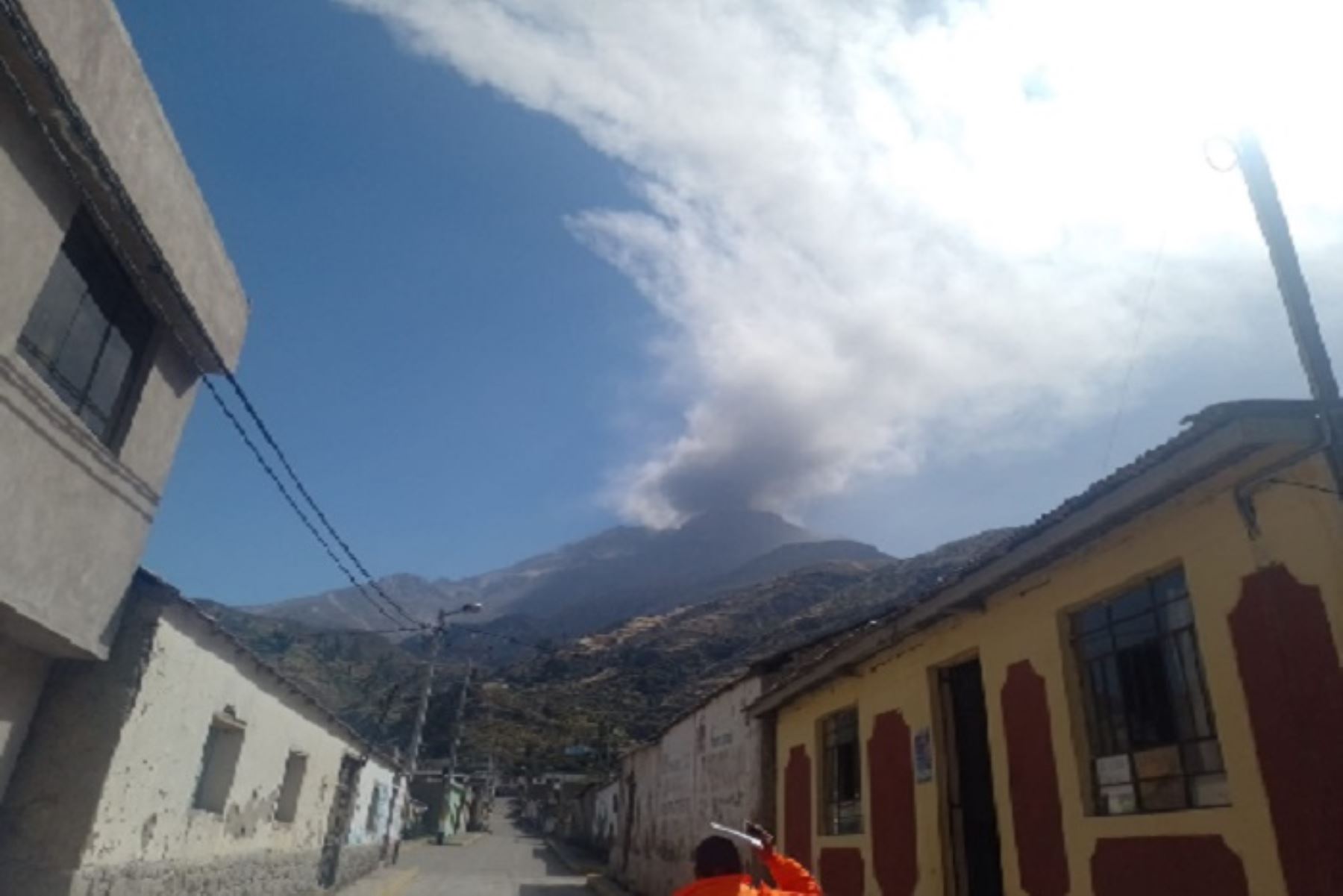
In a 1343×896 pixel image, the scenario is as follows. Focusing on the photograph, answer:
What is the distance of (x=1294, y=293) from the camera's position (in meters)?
4.39

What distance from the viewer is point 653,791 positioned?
812 inches

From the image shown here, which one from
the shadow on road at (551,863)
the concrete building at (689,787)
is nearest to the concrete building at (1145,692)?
the concrete building at (689,787)

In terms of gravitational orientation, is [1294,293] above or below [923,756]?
above

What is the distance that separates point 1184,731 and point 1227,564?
3.60ft

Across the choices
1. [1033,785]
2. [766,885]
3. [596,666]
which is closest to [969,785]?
[1033,785]

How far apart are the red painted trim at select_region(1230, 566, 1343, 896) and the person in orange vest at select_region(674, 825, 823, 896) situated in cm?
234

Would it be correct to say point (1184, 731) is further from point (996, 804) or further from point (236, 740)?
point (236, 740)

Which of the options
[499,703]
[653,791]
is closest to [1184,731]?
[653,791]

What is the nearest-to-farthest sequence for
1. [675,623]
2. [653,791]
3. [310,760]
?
[310,760] < [653,791] < [675,623]

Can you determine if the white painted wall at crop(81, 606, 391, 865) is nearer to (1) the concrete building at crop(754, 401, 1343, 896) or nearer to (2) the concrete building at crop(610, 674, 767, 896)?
(2) the concrete building at crop(610, 674, 767, 896)

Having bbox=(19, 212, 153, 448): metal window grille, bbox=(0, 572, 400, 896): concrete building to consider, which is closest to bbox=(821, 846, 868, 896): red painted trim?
bbox=(0, 572, 400, 896): concrete building

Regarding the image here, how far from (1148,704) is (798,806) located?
6974 mm

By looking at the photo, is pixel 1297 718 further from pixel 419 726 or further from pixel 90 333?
pixel 419 726

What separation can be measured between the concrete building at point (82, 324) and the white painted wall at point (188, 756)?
3.00 ft
